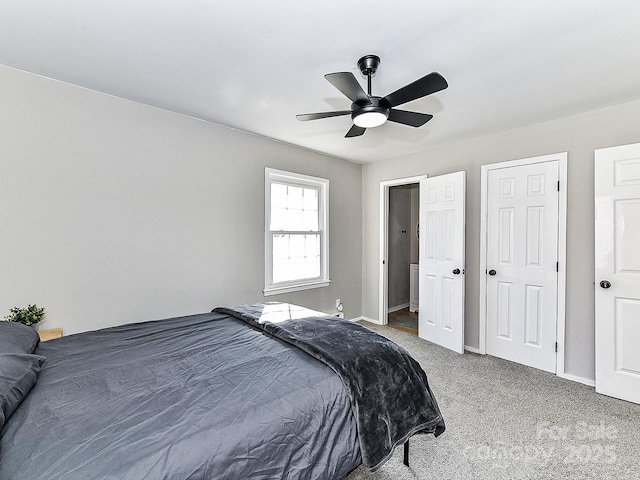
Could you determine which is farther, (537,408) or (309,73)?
(537,408)

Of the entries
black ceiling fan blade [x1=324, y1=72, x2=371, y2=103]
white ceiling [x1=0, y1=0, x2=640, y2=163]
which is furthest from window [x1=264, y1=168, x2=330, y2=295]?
black ceiling fan blade [x1=324, y1=72, x2=371, y2=103]

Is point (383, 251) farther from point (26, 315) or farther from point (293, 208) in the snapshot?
point (26, 315)

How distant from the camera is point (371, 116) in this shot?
196 cm

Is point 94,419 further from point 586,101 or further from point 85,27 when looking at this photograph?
point 586,101

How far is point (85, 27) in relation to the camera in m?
1.69

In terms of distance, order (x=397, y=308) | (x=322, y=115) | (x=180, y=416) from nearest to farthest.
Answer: (x=180, y=416)
(x=322, y=115)
(x=397, y=308)

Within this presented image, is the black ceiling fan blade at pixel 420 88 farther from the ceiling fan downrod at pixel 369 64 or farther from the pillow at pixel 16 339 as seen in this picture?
the pillow at pixel 16 339

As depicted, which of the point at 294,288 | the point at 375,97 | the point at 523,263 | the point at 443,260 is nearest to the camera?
the point at 375,97

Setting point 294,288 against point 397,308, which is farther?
point 397,308

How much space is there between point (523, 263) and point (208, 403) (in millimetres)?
3273

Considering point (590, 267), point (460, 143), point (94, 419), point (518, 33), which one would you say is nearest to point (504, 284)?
point (590, 267)

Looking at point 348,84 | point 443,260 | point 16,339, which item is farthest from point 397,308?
point 16,339

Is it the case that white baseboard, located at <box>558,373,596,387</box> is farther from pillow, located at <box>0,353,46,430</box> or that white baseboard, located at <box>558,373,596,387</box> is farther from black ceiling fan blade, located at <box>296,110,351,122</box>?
pillow, located at <box>0,353,46,430</box>

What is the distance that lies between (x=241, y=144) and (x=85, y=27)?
1690mm
